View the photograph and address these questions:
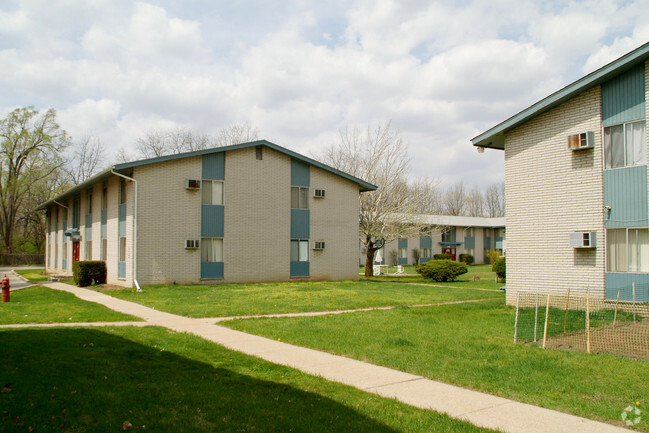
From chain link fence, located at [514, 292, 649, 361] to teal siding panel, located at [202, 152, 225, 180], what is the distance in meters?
15.7

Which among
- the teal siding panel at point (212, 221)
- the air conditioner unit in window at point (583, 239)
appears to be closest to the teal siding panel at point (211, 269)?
the teal siding panel at point (212, 221)

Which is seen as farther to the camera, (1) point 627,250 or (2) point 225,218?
(2) point 225,218

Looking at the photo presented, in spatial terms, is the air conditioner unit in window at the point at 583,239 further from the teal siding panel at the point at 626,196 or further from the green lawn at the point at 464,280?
the green lawn at the point at 464,280

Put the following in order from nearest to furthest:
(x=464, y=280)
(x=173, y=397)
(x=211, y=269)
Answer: (x=173, y=397)
(x=211, y=269)
(x=464, y=280)

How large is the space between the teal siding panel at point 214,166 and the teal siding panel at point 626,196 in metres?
17.3

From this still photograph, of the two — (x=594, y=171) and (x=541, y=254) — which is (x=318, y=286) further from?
(x=594, y=171)

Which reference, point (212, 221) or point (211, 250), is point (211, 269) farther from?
point (212, 221)

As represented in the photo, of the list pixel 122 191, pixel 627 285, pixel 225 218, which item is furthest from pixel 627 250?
pixel 122 191

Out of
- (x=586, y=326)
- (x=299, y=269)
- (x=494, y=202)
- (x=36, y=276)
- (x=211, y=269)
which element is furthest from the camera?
(x=494, y=202)

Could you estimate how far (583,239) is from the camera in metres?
15.3

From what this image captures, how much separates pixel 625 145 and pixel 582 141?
103cm

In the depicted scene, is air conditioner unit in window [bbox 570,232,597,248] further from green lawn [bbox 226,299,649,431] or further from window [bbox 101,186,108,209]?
window [bbox 101,186,108,209]

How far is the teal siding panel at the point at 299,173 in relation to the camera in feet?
96.5

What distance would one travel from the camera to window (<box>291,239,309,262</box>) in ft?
96.4
